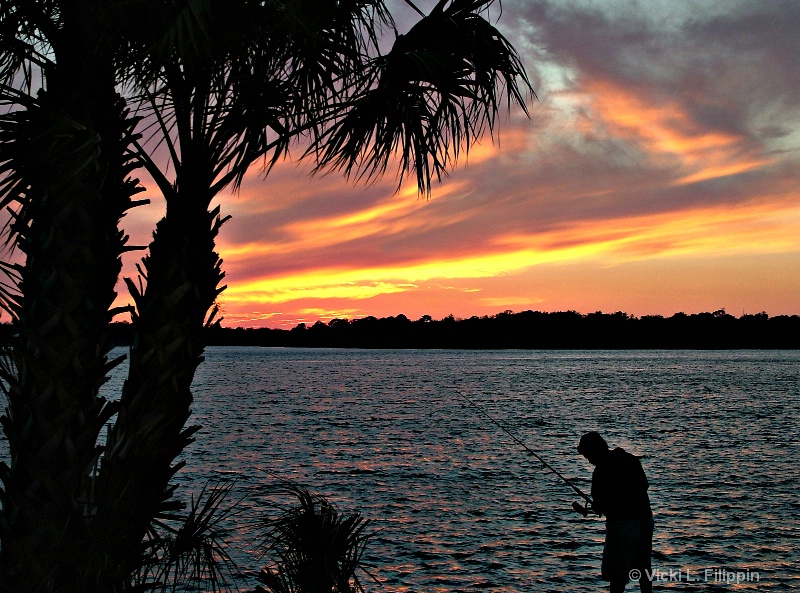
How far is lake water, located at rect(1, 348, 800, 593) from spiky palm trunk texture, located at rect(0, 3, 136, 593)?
4.68 feet

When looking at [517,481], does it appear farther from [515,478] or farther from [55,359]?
[55,359]

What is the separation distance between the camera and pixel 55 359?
4.51m

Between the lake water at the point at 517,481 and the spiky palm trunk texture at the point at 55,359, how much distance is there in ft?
4.68

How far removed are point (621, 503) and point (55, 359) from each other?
5920mm

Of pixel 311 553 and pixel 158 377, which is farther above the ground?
pixel 158 377

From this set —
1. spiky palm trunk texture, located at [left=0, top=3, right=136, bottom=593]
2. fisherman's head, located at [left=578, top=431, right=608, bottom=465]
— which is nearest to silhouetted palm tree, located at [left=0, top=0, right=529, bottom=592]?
spiky palm trunk texture, located at [left=0, top=3, right=136, bottom=593]

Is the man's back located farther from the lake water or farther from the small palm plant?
the lake water

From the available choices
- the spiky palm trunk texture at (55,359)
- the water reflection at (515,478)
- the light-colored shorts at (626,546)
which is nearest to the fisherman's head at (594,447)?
the light-colored shorts at (626,546)

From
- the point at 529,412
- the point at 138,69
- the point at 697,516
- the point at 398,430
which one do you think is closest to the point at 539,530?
the point at 697,516

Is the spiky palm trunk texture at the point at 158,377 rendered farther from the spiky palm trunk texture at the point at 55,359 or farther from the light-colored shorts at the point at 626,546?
the light-colored shorts at the point at 626,546

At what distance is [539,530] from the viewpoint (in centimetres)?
1945

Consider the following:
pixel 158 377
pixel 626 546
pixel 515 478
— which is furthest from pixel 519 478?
pixel 158 377

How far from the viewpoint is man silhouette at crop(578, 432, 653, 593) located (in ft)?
25.3

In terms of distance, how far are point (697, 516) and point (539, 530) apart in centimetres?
506
